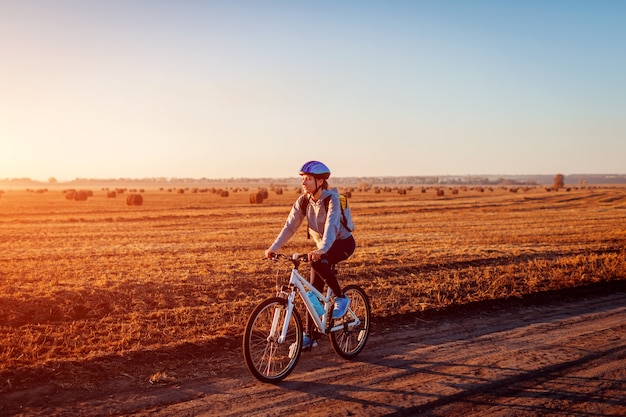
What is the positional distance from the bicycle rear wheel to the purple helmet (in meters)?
1.65

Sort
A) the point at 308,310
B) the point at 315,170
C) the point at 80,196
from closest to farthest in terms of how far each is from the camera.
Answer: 1. the point at 315,170
2. the point at 308,310
3. the point at 80,196

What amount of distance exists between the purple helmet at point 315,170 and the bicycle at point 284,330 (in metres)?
0.94

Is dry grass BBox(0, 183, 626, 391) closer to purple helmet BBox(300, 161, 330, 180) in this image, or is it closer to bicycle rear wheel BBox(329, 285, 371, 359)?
bicycle rear wheel BBox(329, 285, 371, 359)

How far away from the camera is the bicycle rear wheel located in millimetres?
6697

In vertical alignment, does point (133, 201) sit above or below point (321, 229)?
below

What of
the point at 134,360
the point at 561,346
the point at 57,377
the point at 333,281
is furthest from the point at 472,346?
the point at 57,377

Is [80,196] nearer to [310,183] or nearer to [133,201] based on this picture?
[133,201]

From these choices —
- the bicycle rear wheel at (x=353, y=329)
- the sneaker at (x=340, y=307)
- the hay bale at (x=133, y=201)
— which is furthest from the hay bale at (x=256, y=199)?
the sneaker at (x=340, y=307)

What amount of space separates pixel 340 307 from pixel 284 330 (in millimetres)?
949

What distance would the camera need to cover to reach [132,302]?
10289 millimetres

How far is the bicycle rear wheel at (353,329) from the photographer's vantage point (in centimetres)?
670

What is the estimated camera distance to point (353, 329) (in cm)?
698

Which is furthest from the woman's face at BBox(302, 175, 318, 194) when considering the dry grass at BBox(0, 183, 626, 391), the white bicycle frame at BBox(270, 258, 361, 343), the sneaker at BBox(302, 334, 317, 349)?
the dry grass at BBox(0, 183, 626, 391)

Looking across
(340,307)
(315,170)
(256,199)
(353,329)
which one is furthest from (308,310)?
(256,199)
